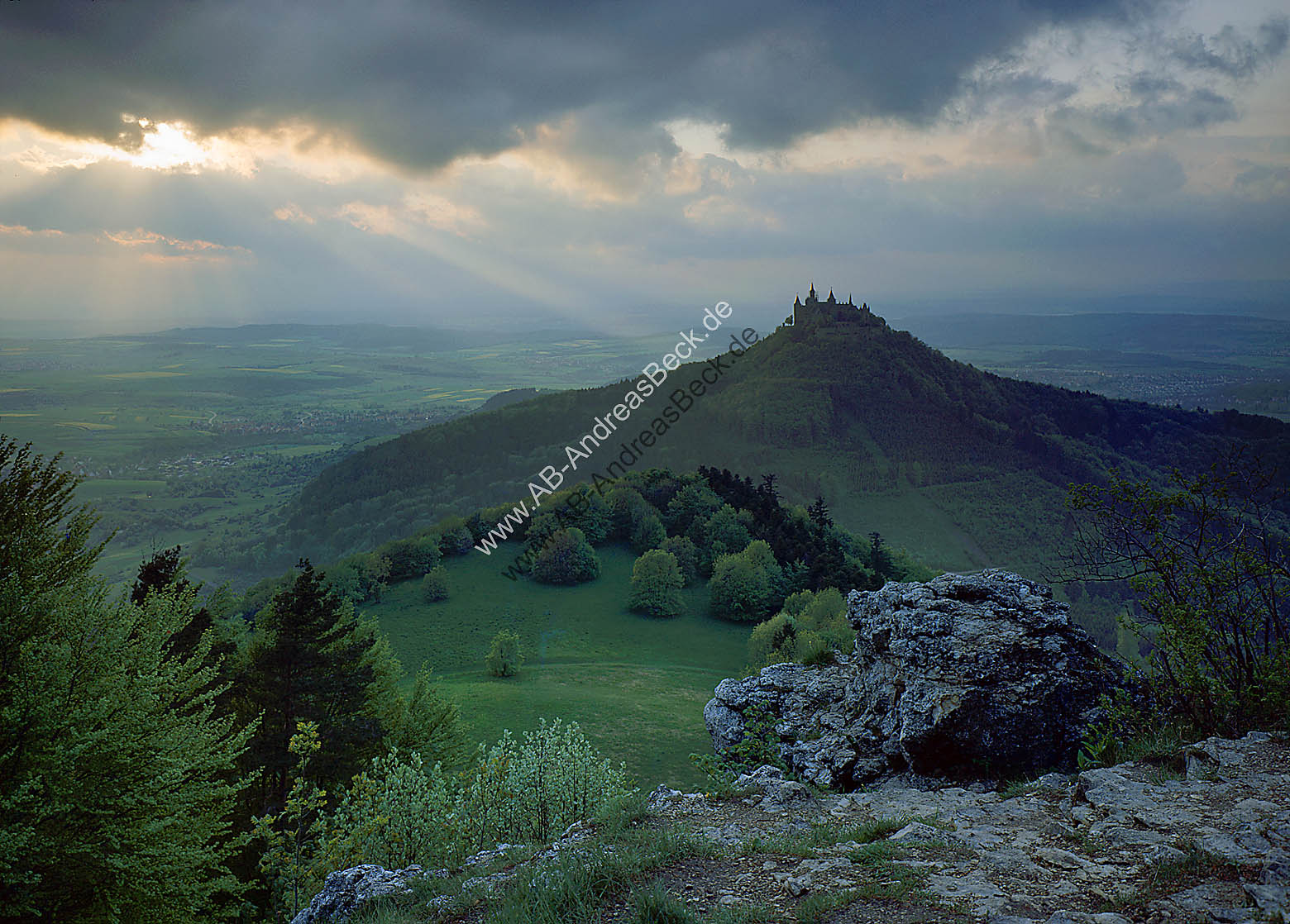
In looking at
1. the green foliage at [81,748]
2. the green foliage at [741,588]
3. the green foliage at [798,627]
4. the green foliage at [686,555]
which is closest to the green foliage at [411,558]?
the green foliage at [686,555]

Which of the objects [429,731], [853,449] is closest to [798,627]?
[429,731]

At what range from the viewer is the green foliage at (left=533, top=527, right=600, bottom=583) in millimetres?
65000

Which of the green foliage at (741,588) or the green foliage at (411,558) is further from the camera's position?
the green foliage at (411,558)

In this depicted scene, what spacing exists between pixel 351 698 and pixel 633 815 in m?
13.5

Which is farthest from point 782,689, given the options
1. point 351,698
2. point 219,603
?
point 219,603

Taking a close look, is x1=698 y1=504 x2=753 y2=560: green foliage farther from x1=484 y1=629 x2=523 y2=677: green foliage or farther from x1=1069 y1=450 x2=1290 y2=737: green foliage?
x1=1069 y1=450 x2=1290 y2=737: green foliage

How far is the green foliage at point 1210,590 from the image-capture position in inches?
353

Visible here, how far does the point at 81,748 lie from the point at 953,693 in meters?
14.1

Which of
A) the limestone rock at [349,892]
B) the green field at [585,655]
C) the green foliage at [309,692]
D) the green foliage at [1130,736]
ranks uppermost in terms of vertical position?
the green foliage at [1130,736]

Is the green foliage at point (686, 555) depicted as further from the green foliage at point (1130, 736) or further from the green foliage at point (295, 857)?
the green foliage at point (1130, 736)

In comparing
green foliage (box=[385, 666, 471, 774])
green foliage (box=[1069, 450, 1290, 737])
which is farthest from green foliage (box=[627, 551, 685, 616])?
green foliage (box=[1069, 450, 1290, 737])

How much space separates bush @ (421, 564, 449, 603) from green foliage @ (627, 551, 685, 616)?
63.1ft

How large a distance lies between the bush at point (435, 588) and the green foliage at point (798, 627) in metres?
31.8

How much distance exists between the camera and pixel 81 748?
27.0 feet
